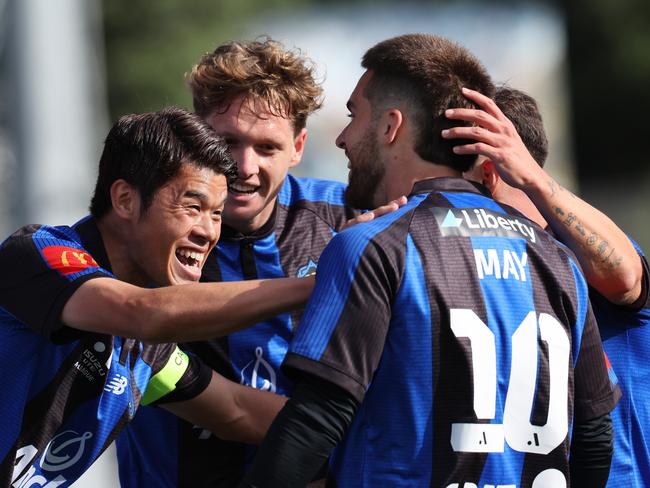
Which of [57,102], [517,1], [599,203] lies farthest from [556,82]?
[57,102]

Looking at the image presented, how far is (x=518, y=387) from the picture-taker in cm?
354

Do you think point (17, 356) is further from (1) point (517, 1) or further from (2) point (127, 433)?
(1) point (517, 1)

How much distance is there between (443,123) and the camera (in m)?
3.80

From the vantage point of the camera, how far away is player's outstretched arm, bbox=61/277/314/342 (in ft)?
12.3

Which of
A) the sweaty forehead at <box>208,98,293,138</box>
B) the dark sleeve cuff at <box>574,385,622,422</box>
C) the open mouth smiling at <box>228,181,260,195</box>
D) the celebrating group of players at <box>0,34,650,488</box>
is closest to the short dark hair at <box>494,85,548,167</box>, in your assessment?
the celebrating group of players at <box>0,34,650,488</box>

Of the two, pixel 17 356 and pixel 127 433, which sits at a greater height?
pixel 17 356

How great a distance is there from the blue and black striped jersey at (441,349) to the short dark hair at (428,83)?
0.25 meters

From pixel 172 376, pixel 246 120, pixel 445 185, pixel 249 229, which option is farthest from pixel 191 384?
pixel 445 185

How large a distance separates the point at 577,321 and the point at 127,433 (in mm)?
2176

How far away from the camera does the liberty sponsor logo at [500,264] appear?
11.6 feet

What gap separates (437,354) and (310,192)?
6.52 ft

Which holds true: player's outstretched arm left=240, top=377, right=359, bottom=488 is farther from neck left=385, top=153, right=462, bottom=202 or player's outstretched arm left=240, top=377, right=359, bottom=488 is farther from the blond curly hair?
the blond curly hair

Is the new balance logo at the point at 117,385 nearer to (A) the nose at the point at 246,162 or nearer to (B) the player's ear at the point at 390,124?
(A) the nose at the point at 246,162

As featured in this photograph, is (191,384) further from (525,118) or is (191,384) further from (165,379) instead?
(525,118)
